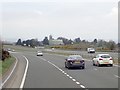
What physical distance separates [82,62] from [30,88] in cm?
1808

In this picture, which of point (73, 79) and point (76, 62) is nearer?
point (73, 79)

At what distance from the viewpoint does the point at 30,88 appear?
18.2m

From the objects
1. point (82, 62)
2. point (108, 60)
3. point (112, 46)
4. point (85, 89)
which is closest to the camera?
point (85, 89)

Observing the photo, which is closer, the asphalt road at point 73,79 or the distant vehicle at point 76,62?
the asphalt road at point 73,79

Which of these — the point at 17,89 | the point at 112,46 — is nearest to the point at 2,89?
the point at 17,89

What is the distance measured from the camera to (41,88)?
18.0 m

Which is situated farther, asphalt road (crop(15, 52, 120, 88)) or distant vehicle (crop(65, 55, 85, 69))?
distant vehicle (crop(65, 55, 85, 69))

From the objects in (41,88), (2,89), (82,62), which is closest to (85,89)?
(41,88)

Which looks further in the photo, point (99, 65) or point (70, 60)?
point (99, 65)

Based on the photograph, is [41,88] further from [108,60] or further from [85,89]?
[108,60]

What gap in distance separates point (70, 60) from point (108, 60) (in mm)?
5223

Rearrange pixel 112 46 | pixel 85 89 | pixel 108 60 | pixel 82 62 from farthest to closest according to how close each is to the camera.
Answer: pixel 112 46 < pixel 108 60 < pixel 82 62 < pixel 85 89

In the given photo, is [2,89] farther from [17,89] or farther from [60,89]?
[60,89]

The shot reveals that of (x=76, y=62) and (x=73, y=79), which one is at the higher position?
(x=76, y=62)
